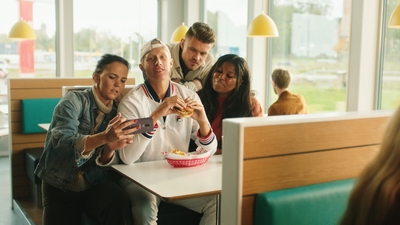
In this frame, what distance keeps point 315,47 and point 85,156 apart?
15.8 feet

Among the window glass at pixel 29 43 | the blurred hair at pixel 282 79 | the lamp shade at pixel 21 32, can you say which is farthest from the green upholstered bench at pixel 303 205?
the window glass at pixel 29 43

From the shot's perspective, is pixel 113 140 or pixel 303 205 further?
pixel 113 140

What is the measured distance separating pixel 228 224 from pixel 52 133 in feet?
3.81

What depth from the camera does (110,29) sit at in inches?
337

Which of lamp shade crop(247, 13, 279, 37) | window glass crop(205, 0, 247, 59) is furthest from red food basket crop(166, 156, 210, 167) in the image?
window glass crop(205, 0, 247, 59)

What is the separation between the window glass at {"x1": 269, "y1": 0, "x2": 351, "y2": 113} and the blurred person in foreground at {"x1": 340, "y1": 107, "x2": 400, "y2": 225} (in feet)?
15.6

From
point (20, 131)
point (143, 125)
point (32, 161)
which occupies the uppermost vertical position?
point (143, 125)

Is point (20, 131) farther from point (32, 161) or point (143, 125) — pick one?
point (143, 125)

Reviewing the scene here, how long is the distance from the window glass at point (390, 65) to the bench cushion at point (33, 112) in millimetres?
3826

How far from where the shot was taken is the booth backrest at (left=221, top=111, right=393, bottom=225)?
177 cm

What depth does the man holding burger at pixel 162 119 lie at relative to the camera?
258cm

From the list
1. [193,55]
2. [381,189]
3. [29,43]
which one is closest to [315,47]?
[193,55]

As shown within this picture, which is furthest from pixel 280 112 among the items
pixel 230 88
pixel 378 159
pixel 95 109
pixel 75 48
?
pixel 75 48

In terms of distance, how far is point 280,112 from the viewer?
191 inches
